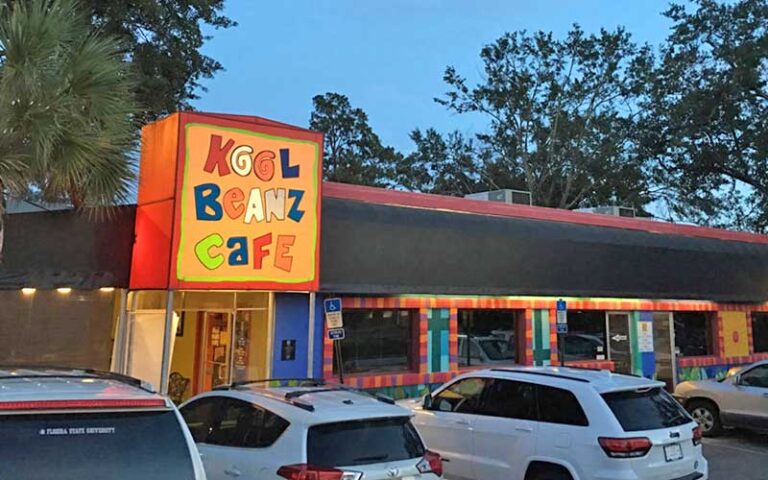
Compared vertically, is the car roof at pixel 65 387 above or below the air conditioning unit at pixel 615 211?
below

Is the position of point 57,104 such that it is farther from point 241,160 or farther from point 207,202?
point 241,160

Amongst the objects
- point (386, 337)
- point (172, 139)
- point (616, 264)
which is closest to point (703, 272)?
point (616, 264)

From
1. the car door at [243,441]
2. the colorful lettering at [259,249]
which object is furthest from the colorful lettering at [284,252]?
the car door at [243,441]

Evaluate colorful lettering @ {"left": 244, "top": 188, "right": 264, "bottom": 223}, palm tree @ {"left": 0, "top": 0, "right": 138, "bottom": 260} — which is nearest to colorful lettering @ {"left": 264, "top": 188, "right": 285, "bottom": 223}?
colorful lettering @ {"left": 244, "top": 188, "right": 264, "bottom": 223}

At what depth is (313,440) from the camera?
17.1 feet

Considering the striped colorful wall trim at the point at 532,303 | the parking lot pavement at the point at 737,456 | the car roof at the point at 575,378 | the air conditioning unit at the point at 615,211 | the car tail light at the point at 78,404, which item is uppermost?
the air conditioning unit at the point at 615,211

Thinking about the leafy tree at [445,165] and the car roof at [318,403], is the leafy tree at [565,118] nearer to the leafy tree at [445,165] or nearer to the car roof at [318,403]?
the leafy tree at [445,165]

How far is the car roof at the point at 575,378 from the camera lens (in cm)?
713

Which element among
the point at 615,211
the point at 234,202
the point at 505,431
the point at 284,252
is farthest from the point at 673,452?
the point at 615,211

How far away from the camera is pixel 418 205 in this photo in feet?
45.2

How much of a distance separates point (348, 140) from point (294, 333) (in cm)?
3610

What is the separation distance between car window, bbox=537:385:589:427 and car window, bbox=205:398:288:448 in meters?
3.17

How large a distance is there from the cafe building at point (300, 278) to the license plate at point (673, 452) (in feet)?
19.7

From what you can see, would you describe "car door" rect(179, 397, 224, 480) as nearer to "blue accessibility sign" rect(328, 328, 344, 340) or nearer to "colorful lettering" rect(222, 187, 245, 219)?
"blue accessibility sign" rect(328, 328, 344, 340)
